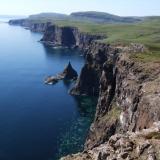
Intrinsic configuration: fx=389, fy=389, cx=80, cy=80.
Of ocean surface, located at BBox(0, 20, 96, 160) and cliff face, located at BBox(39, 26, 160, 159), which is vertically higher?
cliff face, located at BBox(39, 26, 160, 159)

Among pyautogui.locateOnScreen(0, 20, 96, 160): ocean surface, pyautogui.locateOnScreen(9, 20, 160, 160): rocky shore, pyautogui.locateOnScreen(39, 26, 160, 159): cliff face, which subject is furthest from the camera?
pyautogui.locateOnScreen(0, 20, 96, 160): ocean surface

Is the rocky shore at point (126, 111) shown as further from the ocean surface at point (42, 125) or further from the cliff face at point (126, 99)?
the ocean surface at point (42, 125)

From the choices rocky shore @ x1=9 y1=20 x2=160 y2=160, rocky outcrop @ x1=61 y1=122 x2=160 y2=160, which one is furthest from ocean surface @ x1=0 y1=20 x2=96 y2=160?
rocky outcrop @ x1=61 y1=122 x2=160 y2=160

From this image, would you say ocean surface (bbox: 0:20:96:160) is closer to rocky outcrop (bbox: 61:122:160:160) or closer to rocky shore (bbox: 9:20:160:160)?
rocky shore (bbox: 9:20:160:160)

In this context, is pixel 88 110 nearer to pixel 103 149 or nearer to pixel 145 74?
pixel 145 74

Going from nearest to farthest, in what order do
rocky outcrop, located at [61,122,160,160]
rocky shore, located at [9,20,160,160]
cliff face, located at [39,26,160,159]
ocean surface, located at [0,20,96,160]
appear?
1. rocky outcrop, located at [61,122,160,160]
2. rocky shore, located at [9,20,160,160]
3. cliff face, located at [39,26,160,159]
4. ocean surface, located at [0,20,96,160]

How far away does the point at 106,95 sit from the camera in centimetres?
15100

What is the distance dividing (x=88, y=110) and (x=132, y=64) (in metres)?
48.2

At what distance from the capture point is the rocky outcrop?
50188 millimetres

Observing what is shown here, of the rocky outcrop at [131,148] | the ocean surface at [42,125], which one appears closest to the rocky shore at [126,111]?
the rocky outcrop at [131,148]

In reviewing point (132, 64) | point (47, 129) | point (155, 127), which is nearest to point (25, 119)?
point (47, 129)

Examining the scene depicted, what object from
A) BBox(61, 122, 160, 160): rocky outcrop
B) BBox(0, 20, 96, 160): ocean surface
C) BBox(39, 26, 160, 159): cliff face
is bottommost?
BBox(0, 20, 96, 160): ocean surface

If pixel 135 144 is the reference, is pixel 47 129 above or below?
Answer: below

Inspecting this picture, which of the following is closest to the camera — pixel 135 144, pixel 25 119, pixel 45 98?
pixel 135 144
